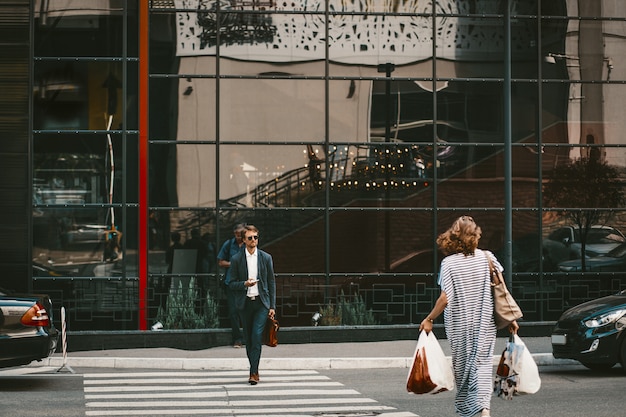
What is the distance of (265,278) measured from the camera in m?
13.6

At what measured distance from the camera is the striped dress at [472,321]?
28.1ft

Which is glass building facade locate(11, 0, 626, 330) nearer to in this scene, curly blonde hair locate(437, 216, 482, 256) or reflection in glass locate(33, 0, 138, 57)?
reflection in glass locate(33, 0, 138, 57)

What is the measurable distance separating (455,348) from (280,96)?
510 inches

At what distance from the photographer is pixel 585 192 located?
21859mm

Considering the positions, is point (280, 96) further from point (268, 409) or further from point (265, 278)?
point (268, 409)

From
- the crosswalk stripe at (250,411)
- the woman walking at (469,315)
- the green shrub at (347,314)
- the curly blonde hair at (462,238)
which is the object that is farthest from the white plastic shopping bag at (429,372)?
the green shrub at (347,314)

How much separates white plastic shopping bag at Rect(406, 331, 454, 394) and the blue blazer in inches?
202

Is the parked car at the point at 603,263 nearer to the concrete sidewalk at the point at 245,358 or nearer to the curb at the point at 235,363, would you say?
the concrete sidewalk at the point at 245,358

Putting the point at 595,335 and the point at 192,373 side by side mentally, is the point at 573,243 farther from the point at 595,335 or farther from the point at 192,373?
the point at 192,373

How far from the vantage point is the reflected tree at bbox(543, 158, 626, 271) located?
21781 millimetres

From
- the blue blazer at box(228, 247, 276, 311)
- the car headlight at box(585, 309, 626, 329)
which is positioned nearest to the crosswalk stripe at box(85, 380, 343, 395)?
the blue blazer at box(228, 247, 276, 311)

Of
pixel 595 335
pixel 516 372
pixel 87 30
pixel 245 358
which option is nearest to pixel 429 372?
pixel 516 372

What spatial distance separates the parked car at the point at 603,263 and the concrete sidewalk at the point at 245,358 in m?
4.32

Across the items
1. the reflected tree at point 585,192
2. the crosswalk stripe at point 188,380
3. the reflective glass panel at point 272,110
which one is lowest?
the crosswalk stripe at point 188,380
